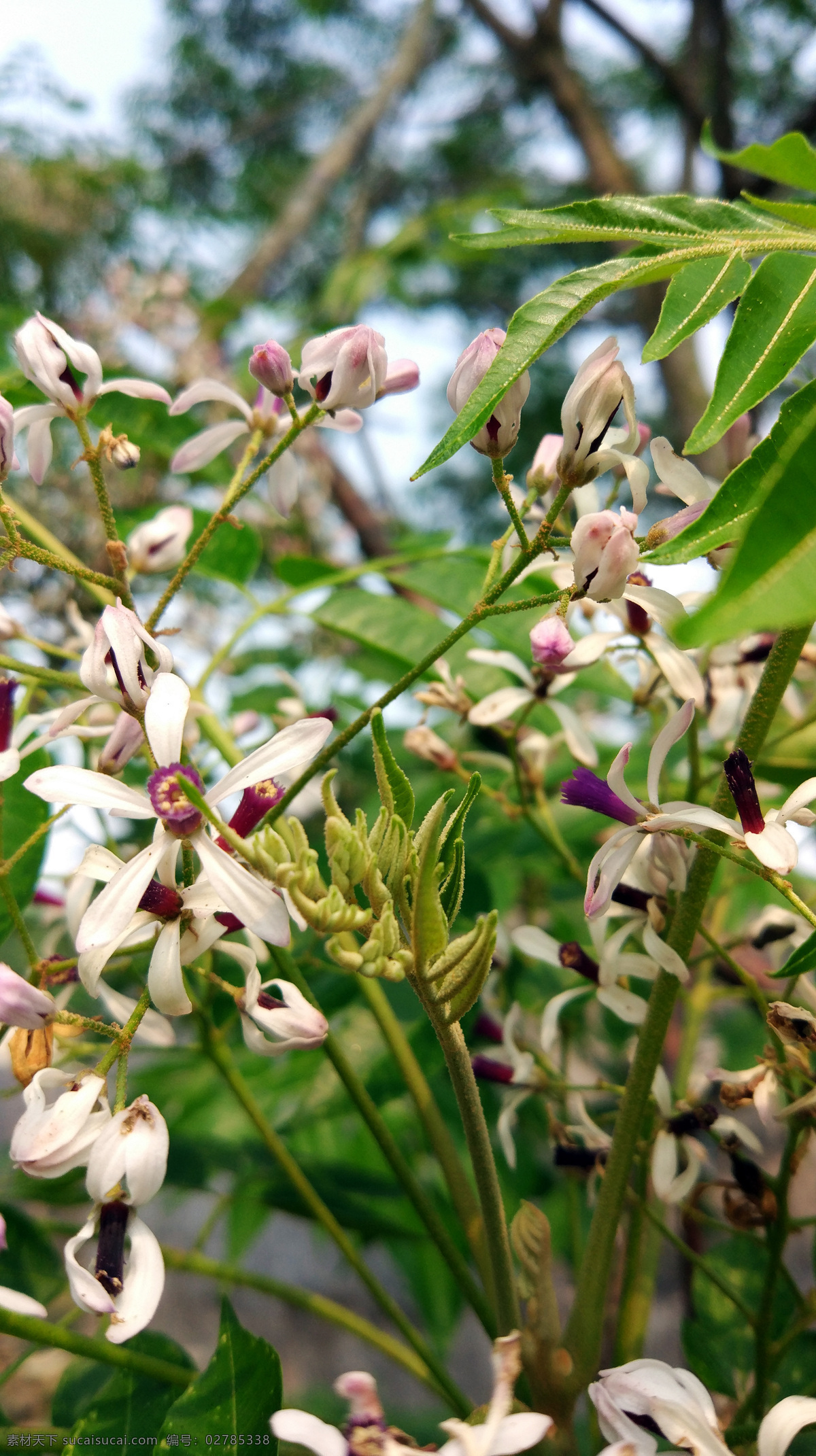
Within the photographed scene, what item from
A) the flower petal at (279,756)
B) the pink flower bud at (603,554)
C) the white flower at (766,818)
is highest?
the pink flower bud at (603,554)

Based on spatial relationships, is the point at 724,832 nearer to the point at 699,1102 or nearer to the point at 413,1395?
the point at 699,1102

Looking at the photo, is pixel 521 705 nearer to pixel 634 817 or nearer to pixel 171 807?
pixel 634 817

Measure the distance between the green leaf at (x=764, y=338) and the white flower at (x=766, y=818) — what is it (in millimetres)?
139

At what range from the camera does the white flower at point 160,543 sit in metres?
0.63

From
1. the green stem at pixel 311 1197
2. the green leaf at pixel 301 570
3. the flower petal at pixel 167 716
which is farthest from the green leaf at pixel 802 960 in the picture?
the green leaf at pixel 301 570

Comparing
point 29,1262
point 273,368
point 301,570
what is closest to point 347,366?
point 273,368

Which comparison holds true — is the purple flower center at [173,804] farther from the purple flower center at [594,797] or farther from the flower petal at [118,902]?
the purple flower center at [594,797]

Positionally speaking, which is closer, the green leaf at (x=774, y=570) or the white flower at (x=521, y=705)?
the green leaf at (x=774, y=570)

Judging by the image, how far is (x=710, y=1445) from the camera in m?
0.39

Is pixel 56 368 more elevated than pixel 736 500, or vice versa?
pixel 56 368

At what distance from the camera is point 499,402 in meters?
0.44

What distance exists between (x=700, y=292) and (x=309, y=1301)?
0.69 m

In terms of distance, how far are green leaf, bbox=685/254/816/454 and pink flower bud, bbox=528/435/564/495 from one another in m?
0.09

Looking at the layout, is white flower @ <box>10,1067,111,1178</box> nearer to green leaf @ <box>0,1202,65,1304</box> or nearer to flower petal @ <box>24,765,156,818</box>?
flower petal @ <box>24,765,156,818</box>
